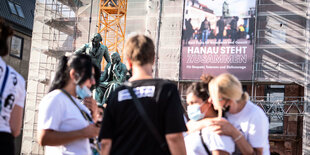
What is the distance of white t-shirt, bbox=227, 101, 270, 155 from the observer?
3146 millimetres

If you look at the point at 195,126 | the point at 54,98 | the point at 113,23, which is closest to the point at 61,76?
the point at 54,98

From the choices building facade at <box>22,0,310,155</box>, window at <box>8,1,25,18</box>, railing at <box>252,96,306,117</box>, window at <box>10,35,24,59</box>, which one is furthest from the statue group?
window at <box>10,35,24,59</box>

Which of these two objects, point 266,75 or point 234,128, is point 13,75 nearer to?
point 234,128

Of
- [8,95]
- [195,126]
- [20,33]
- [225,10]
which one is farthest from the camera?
[20,33]

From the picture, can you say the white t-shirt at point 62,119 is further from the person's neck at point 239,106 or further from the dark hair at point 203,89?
the person's neck at point 239,106

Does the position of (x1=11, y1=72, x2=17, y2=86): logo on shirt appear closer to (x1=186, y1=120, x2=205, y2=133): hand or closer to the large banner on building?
(x1=186, y1=120, x2=205, y2=133): hand

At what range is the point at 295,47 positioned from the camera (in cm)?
2252

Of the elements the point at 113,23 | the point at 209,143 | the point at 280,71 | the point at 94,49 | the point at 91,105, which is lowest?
the point at 209,143

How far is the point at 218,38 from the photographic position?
77.7 ft

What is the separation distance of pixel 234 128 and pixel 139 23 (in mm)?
23412

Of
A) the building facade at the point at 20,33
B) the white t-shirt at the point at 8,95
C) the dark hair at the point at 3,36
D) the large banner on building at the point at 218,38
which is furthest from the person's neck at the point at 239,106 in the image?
the building facade at the point at 20,33

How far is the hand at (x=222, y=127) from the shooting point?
307 centimetres

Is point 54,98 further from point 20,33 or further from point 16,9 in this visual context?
point 20,33

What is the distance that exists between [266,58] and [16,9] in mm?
15495
